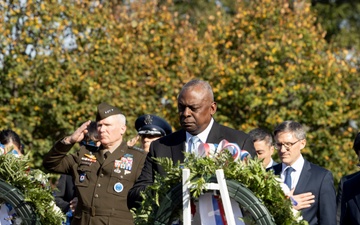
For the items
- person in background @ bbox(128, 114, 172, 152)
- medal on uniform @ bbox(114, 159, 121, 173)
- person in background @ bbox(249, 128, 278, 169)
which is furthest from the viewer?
person in background @ bbox(249, 128, 278, 169)

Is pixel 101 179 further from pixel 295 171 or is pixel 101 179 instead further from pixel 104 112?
pixel 295 171

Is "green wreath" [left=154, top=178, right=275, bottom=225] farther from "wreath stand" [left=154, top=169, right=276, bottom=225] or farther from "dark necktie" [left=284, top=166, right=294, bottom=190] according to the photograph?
"dark necktie" [left=284, top=166, right=294, bottom=190]

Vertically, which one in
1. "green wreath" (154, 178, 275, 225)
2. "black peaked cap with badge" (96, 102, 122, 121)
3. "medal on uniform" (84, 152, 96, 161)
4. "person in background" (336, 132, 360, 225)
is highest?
"black peaked cap with badge" (96, 102, 122, 121)

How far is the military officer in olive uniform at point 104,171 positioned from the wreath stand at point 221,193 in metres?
2.20

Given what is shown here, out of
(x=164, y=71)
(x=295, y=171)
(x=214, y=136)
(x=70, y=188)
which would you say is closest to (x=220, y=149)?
(x=214, y=136)

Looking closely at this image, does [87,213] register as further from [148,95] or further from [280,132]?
[148,95]

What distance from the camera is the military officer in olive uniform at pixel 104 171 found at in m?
8.20

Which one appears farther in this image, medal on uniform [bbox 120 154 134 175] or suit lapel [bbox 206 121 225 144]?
medal on uniform [bbox 120 154 134 175]

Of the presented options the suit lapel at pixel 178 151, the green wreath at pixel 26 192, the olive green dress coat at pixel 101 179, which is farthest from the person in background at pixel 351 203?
the green wreath at pixel 26 192

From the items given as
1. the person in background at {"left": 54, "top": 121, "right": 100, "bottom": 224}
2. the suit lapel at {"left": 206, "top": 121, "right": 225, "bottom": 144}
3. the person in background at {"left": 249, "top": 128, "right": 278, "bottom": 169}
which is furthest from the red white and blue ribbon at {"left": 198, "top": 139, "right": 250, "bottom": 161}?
the person in background at {"left": 249, "top": 128, "right": 278, "bottom": 169}

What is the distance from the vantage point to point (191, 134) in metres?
6.84

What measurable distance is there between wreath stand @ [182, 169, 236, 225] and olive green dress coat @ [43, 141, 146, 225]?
2.20 m

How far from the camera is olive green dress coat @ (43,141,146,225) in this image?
8.20 metres

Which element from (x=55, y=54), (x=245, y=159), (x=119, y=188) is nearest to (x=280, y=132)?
(x=119, y=188)
